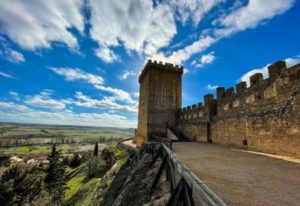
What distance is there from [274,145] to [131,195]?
24.8 ft

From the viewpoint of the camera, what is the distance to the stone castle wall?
7.35 meters

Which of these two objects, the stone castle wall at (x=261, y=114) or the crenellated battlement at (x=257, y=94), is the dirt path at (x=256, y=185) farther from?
the crenellated battlement at (x=257, y=94)

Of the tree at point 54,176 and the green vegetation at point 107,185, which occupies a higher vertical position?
the green vegetation at point 107,185

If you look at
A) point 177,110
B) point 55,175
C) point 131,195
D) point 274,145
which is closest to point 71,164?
point 55,175

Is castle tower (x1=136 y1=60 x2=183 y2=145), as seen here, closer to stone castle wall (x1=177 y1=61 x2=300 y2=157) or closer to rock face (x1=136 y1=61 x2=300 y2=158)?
rock face (x1=136 y1=61 x2=300 y2=158)

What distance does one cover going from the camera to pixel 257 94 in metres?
9.66

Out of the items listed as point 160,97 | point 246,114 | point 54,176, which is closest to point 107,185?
point 160,97

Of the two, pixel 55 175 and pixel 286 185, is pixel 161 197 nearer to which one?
pixel 286 185

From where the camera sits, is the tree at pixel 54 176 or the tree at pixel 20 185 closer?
the tree at pixel 20 185

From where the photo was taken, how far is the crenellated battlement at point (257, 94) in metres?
7.76

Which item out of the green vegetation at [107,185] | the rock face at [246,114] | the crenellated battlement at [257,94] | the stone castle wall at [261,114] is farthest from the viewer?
the green vegetation at [107,185]

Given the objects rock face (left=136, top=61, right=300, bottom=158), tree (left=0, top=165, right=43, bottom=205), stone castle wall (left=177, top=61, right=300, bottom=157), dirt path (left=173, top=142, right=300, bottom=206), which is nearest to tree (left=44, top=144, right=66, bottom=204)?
tree (left=0, top=165, right=43, bottom=205)

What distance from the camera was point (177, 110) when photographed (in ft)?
70.5

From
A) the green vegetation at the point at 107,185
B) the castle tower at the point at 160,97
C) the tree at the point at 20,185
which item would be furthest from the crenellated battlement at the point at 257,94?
the tree at the point at 20,185
